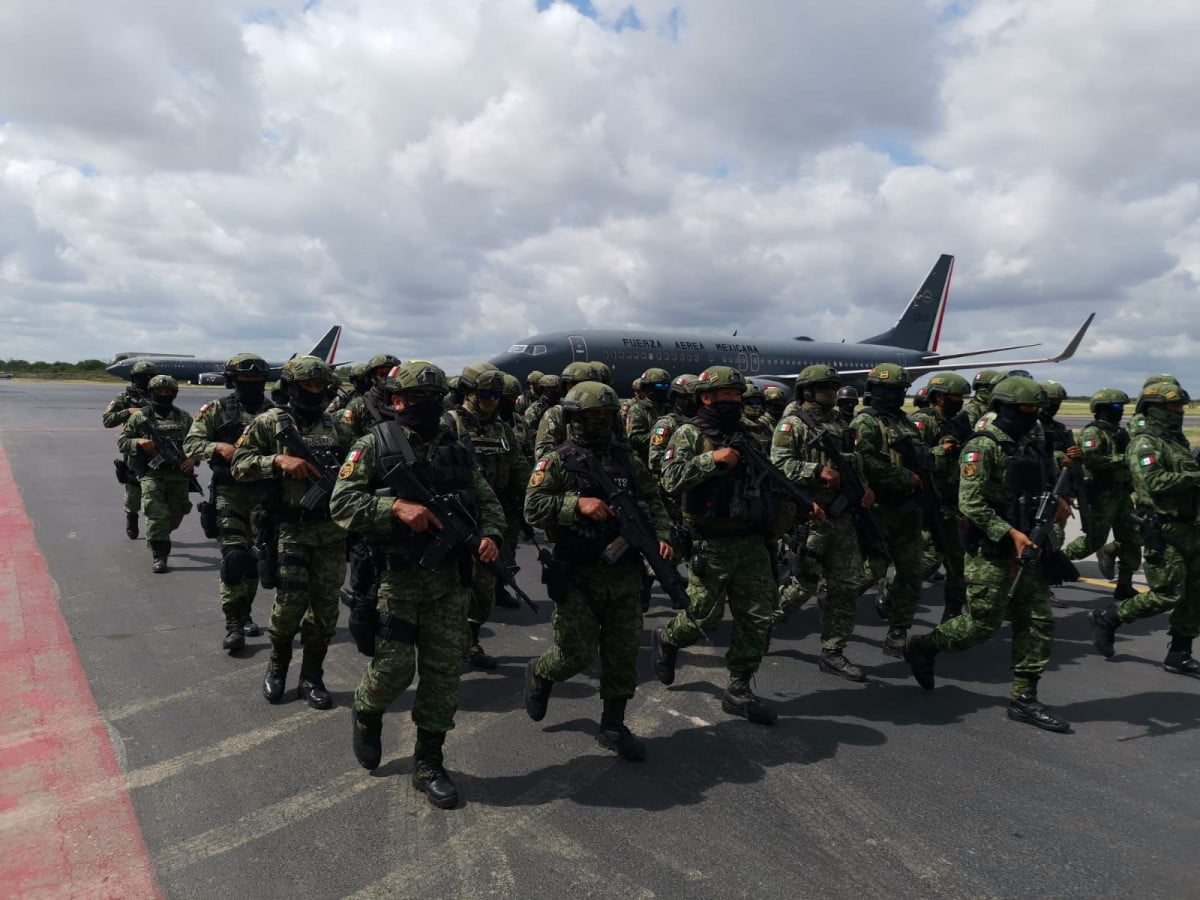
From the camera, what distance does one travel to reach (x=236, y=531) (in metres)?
5.78

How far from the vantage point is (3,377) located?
8112 cm

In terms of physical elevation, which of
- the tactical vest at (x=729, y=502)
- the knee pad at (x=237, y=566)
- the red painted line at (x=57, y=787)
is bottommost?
the red painted line at (x=57, y=787)

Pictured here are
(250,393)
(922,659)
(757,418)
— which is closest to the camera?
(922,659)

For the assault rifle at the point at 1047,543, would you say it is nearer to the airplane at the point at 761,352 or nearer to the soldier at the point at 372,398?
the soldier at the point at 372,398

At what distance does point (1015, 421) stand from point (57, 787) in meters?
5.55

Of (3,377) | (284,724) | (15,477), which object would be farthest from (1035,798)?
(3,377)

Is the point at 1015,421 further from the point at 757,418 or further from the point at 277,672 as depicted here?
the point at 277,672

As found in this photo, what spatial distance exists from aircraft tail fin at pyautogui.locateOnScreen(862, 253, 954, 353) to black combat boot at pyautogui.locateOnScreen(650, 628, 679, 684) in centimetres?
3685

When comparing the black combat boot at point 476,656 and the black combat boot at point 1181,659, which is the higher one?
the black combat boot at point 1181,659

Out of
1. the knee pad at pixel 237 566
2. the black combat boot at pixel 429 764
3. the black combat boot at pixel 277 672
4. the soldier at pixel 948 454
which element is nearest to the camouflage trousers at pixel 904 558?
the soldier at pixel 948 454

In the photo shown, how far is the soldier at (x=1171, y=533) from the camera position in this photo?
18.0 feet

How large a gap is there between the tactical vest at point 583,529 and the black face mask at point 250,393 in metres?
2.92

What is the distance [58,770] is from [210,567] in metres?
4.89

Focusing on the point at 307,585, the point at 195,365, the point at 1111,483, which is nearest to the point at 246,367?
the point at 307,585
